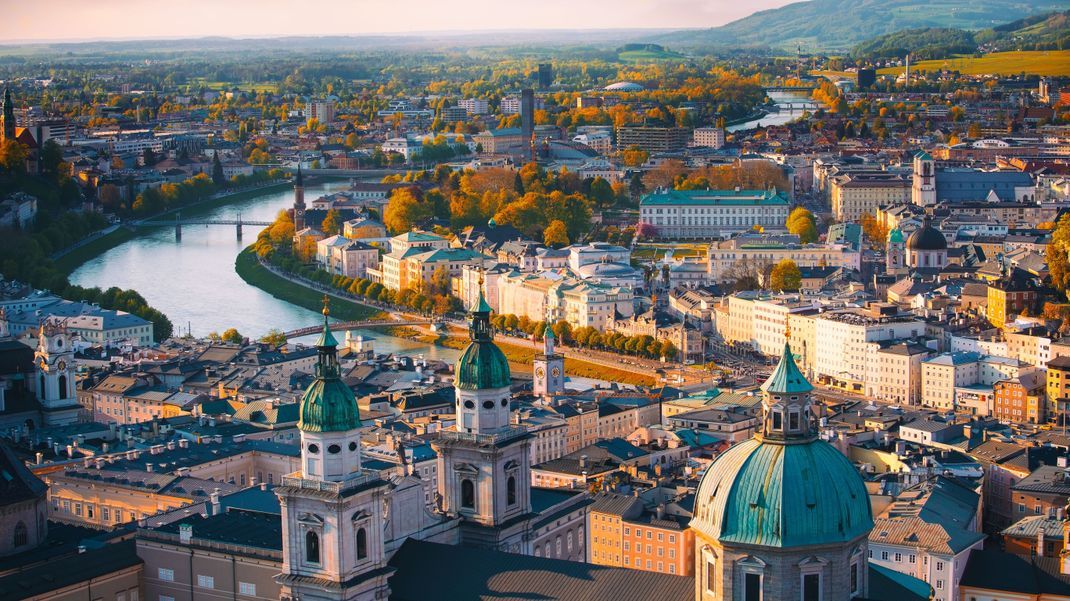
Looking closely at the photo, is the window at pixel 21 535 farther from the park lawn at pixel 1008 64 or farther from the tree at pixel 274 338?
the park lawn at pixel 1008 64

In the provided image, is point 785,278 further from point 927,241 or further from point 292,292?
point 292,292

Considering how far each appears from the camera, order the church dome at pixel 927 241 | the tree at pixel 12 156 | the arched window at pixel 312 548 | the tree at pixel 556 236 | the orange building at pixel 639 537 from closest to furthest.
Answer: the arched window at pixel 312 548
the orange building at pixel 639 537
the church dome at pixel 927 241
the tree at pixel 556 236
the tree at pixel 12 156

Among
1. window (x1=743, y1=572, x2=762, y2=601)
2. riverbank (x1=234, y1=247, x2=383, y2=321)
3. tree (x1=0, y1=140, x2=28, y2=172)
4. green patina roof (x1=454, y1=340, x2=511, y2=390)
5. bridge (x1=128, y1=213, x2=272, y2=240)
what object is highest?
green patina roof (x1=454, y1=340, x2=511, y2=390)

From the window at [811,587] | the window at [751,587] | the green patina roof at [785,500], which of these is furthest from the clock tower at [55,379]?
the window at [811,587]

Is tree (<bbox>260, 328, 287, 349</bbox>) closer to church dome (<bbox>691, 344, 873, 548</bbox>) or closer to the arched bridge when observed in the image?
the arched bridge

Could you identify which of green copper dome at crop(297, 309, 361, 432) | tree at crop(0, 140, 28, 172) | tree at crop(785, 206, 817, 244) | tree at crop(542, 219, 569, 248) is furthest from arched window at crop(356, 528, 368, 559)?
tree at crop(0, 140, 28, 172)

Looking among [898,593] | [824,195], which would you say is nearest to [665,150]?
[824,195]
